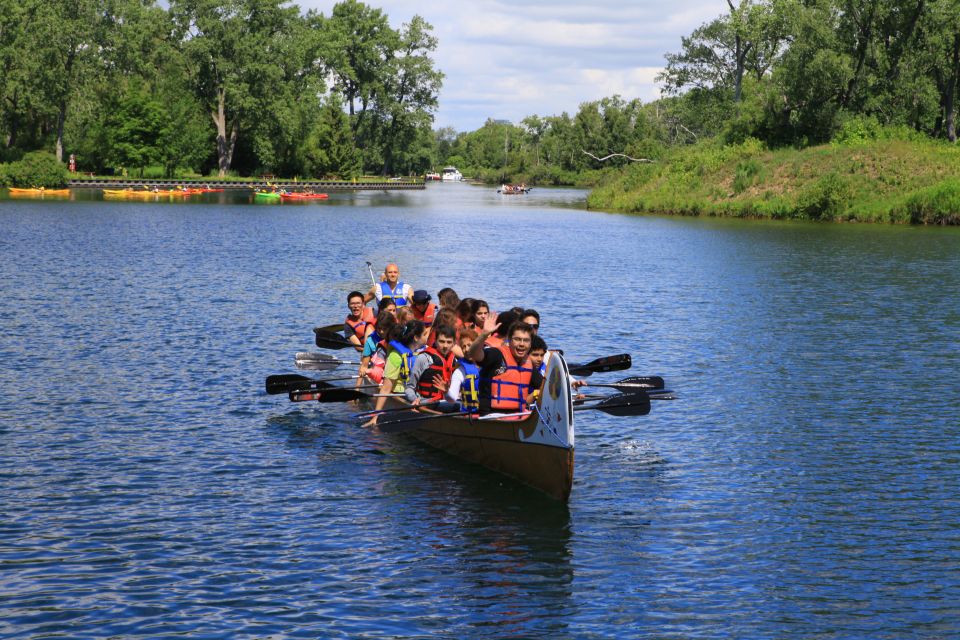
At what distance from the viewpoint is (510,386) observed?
14477 mm

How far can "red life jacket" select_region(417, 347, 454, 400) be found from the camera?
15914 millimetres

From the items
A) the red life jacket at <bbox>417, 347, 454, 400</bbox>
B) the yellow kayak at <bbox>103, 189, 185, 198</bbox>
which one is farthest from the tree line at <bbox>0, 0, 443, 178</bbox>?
the red life jacket at <bbox>417, 347, 454, 400</bbox>

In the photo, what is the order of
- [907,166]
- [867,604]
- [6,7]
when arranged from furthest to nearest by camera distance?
[6,7] < [907,166] < [867,604]

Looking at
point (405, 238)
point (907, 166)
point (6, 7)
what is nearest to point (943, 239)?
point (907, 166)

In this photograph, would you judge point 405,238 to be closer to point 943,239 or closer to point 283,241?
point 283,241

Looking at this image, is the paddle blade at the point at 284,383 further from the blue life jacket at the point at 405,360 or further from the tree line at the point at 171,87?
the tree line at the point at 171,87

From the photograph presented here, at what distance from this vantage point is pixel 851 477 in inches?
593

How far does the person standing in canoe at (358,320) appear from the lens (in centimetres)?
2012

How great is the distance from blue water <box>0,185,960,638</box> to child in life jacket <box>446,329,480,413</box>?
3.26 ft

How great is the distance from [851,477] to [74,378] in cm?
1433

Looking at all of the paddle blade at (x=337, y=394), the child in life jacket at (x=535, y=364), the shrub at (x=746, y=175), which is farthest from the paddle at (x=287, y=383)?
the shrub at (x=746, y=175)

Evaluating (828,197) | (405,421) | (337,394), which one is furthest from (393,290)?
(828,197)

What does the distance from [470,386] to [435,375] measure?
1194mm

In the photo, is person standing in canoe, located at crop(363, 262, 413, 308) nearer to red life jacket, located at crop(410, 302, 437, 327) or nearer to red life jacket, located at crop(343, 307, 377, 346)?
red life jacket, located at crop(343, 307, 377, 346)
